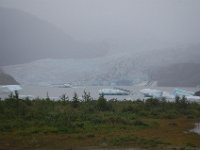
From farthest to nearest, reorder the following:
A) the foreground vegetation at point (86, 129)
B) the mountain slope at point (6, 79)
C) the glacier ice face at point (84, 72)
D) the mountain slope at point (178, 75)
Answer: the mountain slope at point (178, 75) < the mountain slope at point (6, 79) < the glacier ice face at point (84, 72) < the foreground vegetation at point (86, 129)

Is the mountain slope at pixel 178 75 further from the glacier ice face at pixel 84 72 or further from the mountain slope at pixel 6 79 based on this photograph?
the mountain slope at pixel 6 79

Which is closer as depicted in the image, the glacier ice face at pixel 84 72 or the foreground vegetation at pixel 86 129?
the foreground vegetation at pixel 86 129

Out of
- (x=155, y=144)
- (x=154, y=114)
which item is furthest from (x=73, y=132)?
(x=154, y=114)

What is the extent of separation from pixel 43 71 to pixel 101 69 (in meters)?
7.57

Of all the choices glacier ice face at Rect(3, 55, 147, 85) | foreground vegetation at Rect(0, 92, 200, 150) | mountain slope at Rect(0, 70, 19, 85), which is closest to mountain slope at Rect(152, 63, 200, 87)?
glacier ice face at Rect(3, 55, 147, 85)

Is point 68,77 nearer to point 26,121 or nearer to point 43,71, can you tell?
point 43,71

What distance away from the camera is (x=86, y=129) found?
33.8 ft

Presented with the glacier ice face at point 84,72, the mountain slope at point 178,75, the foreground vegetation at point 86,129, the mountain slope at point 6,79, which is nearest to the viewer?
the foreground vegetation at point 86,129

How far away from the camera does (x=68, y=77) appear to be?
4881 cm

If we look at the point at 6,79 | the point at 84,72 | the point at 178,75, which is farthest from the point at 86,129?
the point at 178,75

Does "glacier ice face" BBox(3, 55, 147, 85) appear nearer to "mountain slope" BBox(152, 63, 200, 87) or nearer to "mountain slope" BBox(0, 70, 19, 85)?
"mountain slope" BBox(0, 70, 19, 85)

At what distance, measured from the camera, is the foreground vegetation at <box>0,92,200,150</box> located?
8.15 metres

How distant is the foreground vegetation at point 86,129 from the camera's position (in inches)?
321

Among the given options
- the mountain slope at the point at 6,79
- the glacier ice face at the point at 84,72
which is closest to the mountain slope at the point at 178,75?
the glacier ice face at the point at 84,72
